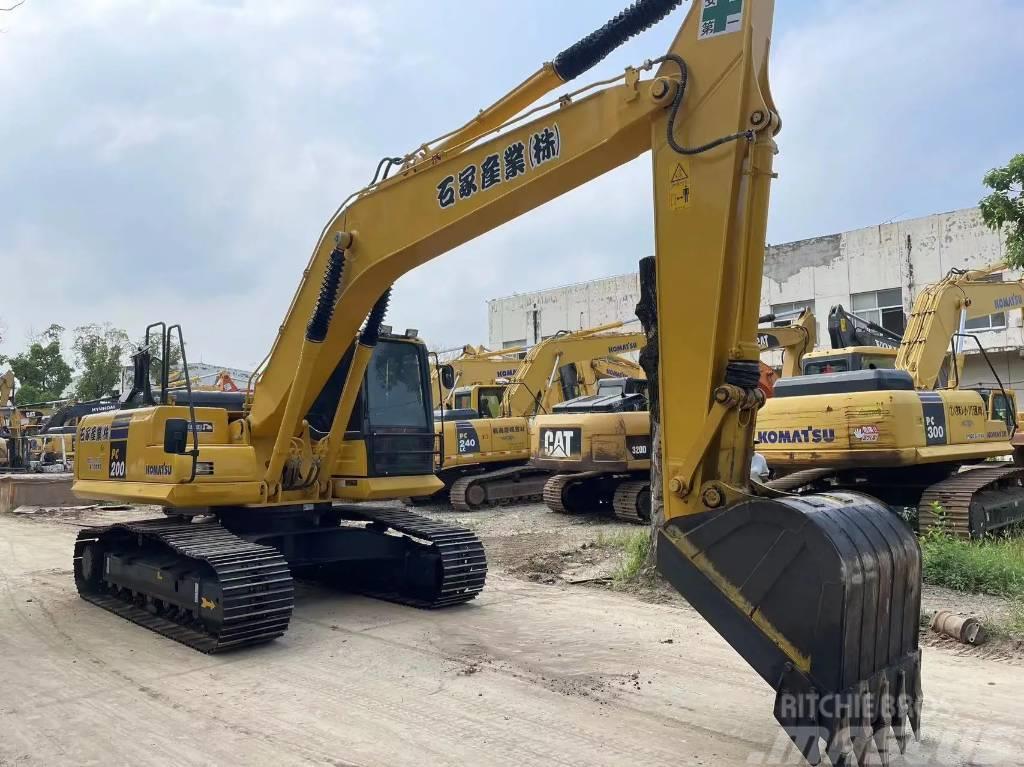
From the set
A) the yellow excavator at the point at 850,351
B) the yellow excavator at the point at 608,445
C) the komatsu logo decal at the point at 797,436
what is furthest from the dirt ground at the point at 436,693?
the yellow excavator at the point at 850,351

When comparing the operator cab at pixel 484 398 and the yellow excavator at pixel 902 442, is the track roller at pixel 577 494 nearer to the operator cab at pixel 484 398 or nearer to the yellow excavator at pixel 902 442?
the yellow excavator at pixel 902 442

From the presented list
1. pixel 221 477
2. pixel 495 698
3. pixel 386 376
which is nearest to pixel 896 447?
pixel 386 376

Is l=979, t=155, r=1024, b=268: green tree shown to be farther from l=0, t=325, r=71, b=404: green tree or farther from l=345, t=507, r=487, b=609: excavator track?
l=0, t=325, r=71, b=404: green tree

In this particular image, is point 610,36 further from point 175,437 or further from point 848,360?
point 848,360

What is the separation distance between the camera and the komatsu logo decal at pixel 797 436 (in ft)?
29.8

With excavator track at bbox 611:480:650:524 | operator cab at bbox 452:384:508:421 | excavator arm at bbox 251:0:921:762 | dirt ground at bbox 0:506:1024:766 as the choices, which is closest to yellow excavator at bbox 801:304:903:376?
excavator track at bbox 611:480:650:524

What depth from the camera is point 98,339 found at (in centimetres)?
4025

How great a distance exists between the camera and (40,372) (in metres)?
37.8

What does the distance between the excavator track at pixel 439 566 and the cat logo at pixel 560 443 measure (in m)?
5.25

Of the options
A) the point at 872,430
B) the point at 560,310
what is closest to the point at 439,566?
the point at 872,430

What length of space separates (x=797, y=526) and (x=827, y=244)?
82.7 feet

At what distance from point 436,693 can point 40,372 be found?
38.9m

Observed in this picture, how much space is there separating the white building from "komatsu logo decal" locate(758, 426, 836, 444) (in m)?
15.1

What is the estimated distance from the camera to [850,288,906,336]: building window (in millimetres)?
24922
